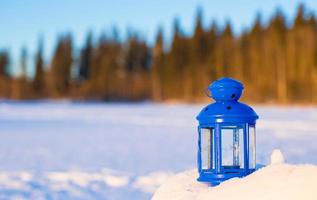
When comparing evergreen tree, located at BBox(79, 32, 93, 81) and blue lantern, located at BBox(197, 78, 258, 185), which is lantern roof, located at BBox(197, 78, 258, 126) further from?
evergreen tree, located at BBox(79, 32, 93, 81)

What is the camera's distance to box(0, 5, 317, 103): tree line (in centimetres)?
4847

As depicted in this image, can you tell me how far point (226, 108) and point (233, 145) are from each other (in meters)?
0.32

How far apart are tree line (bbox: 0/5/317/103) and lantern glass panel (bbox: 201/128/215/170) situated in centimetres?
4110

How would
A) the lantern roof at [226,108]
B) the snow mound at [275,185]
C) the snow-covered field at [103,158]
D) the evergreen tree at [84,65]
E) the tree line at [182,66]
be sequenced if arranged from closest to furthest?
the snow mound at [275,185] < the lantern roof at [226,108] < the snow-covered field at [103,158] < the tree line at [182,66] < the evergreen tree at [84,65]

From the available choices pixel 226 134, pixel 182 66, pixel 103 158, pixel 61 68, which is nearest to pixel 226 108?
pixel 226 134

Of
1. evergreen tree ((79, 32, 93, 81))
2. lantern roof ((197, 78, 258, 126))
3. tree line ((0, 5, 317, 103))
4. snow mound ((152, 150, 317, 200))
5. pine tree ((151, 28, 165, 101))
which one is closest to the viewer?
snow mound ((152, 150, 317, 200))

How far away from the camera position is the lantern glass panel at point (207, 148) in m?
3.99

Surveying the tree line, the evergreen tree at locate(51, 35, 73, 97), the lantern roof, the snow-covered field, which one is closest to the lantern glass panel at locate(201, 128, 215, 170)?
the lantern roof

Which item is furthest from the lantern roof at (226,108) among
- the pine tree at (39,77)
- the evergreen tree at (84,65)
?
the evergreen tree at (84,65)

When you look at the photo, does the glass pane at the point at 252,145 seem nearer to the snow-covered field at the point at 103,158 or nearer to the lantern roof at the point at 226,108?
the lantern roof at the point at 226,108

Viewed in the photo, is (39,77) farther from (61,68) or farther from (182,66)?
(182,66)

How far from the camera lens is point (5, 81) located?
232 ft

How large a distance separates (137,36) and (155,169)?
6269cm

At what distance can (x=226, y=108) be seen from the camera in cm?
381
